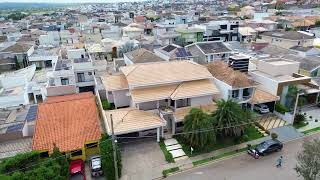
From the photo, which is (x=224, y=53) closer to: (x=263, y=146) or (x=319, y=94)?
(x=319, y=94)

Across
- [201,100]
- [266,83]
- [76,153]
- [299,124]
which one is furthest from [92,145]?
[299,124]

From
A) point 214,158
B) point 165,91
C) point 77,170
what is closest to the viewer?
point 77,170

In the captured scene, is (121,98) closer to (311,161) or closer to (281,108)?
(281,108)

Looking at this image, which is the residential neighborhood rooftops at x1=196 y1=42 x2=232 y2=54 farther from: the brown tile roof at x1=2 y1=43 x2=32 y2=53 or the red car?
the brown tile roof at x1=2 y1=43 x2=32 y2=53

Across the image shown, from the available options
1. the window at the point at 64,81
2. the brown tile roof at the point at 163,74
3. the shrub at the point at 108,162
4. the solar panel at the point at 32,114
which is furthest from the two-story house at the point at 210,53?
the shrub at the point at 108,162

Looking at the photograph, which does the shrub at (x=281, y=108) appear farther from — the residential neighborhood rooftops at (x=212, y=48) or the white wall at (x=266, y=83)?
the residential neighborhood rooftops at (x=212, y=48)

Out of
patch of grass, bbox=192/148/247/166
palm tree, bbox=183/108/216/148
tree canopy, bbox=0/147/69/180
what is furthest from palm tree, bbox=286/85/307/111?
tree canopy, bbox=0/147/69/180
